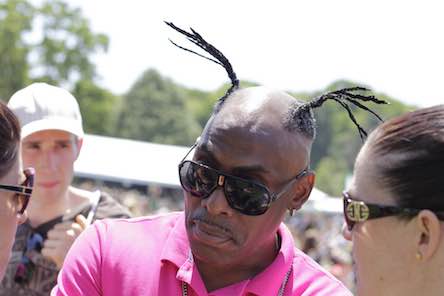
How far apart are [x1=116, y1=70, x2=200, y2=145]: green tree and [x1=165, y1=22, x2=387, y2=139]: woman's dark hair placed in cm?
7262

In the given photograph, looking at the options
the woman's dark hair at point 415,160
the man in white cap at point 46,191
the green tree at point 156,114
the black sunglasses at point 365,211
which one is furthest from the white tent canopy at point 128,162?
the green tree at point 156,114

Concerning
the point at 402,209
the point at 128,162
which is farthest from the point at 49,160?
the point at 128,162

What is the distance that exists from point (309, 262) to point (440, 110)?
0.96 m

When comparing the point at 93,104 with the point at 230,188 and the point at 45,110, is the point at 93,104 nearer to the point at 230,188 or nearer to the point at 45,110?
the point at 45,110

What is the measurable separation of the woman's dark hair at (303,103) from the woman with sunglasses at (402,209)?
676mm

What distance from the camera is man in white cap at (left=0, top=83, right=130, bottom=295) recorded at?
3939 millimetres

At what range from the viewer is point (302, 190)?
302 cm

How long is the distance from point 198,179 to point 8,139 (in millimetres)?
679

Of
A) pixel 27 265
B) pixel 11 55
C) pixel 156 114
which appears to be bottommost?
pixel 156 114

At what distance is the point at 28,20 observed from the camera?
42656 millimetres

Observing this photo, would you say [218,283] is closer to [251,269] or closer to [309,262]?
[251,269]

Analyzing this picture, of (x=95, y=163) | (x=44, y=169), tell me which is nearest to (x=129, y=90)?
(x=95, y=163)

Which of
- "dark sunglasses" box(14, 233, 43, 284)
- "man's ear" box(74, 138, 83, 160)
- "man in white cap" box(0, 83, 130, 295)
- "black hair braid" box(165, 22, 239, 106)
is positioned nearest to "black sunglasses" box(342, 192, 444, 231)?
"black hair braid" box(165, 22, 239, 106)

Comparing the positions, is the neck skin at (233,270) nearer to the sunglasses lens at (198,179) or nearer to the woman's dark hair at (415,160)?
the sunglasses lens at (198,179)
